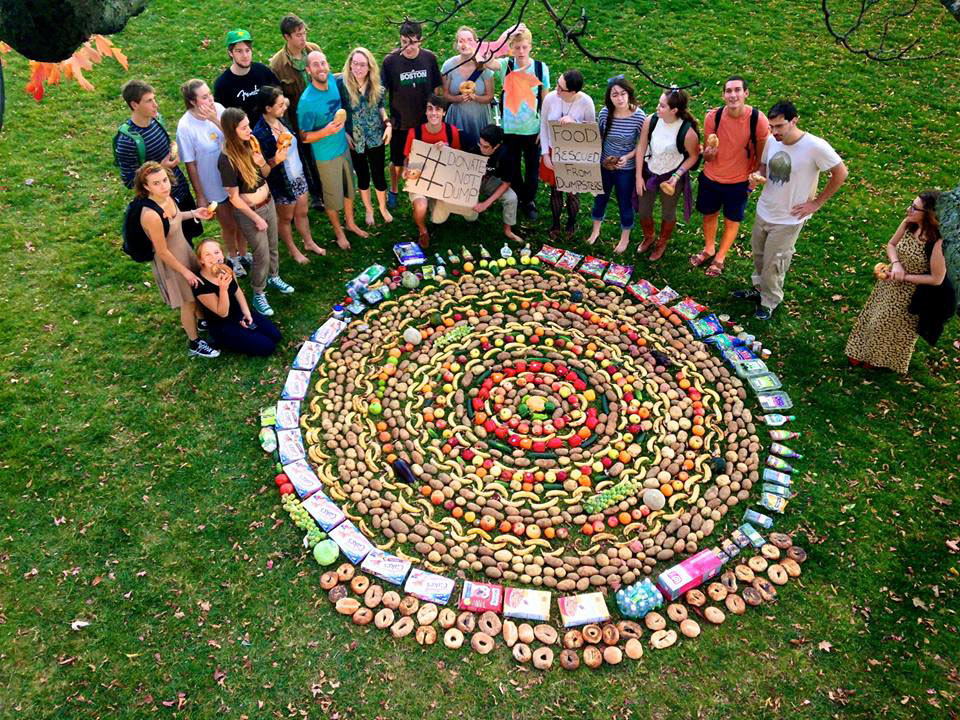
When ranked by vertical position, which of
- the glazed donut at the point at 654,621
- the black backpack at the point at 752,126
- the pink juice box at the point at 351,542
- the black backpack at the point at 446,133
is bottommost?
the glazed donut at the point at 654,621

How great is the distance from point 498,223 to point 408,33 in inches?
101

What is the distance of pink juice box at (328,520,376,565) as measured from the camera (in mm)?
6095

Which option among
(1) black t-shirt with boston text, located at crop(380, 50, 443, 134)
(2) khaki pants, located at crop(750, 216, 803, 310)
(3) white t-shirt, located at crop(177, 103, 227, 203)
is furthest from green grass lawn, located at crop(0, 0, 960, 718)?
(3) white t-shirt, located at crop(177, 103, 227, 203)

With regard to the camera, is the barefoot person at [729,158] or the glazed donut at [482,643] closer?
the glazed donut at [482,643]

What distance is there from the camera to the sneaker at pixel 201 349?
25.4 ft

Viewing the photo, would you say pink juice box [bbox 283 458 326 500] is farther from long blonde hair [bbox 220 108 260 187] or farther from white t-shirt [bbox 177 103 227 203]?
white t-shirt [bbox 177 103 227 203]

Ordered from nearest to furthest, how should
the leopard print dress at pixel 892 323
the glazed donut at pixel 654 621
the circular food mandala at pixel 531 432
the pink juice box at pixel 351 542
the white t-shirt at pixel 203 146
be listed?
the glazed donut at pixel 654 621 → the pink juice box at pixel 351 542 → the circular food mandala at pixel 531 432 → the leopard print dress at pixel 892 323 → the white t-shirt at pixel 203 146

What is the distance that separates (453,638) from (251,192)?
4.83 m

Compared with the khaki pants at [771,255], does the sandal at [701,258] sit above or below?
below

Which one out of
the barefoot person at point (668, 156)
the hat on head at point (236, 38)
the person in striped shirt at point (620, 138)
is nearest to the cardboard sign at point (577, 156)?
the person in striped shirt at point (620, 138)

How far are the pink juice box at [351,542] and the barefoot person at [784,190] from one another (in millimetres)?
5101

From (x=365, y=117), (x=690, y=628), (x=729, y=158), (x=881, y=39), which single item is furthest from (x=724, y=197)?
(x=690, y=628)

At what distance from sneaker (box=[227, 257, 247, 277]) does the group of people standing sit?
0.03 m

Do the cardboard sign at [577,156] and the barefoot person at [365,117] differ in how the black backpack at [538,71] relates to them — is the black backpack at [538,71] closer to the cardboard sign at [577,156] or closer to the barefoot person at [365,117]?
the cardboard sign at [577,156]
